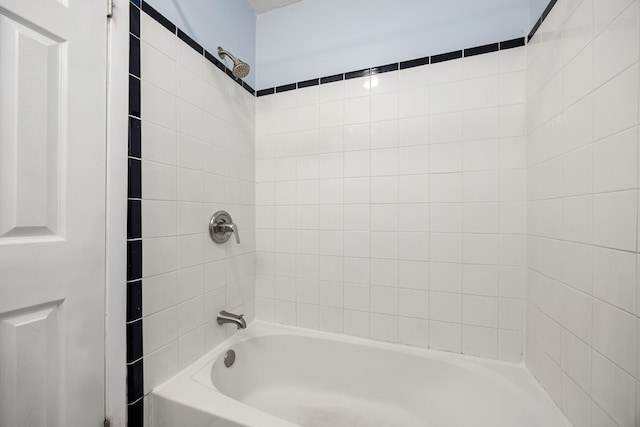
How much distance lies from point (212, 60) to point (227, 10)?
0.36 metres

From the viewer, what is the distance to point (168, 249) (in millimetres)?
1065

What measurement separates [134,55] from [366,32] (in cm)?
113

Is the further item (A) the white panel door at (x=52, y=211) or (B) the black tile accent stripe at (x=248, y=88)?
(B) the black tile accent stripe at (x=248, y=88)

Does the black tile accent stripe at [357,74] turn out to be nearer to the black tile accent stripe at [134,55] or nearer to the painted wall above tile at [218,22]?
the painted wall above tile at [218,22]

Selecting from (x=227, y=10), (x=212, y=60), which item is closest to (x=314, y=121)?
(x=212, y=60)

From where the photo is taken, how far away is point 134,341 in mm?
930

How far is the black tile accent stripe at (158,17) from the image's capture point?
0.98 m

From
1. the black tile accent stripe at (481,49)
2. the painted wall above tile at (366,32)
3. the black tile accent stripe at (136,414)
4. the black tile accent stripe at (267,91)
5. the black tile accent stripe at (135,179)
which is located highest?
the painted wall above tile at (366,32)

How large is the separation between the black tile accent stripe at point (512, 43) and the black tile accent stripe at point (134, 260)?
1.77 m

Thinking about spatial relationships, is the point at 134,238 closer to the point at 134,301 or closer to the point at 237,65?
the point at 134,301

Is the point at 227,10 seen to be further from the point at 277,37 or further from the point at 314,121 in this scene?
the point at 314,121

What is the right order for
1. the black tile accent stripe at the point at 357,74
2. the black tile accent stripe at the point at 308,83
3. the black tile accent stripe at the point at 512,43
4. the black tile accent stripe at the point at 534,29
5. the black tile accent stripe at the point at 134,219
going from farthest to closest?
the black tile accent stripe at the point at 308,83
the black tile accent stripe at the point at 357,74
the black tile accent stripe at the point at 512,43
the black tile accent stripe at the point at 534,29
the black tile accent stripe at the point at 134,219

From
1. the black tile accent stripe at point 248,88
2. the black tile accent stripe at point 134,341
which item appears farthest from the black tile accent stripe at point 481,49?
the black tile accent stripe at point 134,341

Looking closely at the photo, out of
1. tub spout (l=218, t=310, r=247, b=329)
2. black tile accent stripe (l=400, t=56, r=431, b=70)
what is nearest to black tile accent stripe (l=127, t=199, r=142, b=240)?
tub spout (l=218, t=310, r=247, b=329)
